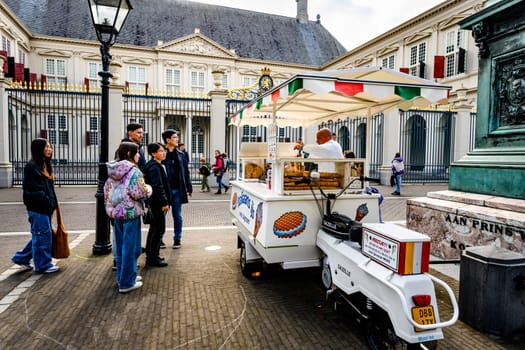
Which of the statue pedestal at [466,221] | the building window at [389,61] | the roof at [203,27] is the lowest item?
the statue pedestal at [466,221]

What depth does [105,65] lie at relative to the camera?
5742 millimetres

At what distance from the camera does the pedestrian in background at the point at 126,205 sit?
409cm

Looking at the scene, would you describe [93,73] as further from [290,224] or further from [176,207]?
[290,224]

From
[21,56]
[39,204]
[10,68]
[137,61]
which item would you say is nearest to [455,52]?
[39,204]

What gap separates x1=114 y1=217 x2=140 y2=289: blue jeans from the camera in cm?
421

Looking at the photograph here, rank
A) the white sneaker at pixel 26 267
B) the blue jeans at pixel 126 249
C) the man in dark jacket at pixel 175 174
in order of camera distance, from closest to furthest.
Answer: the blue jeans at pixel 126 249 < the white sneaker at pixel 26 267 < the man in dark jacket at pixel 175 174

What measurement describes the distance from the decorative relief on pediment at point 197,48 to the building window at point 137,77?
3587mm

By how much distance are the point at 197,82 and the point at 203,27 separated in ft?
24.4

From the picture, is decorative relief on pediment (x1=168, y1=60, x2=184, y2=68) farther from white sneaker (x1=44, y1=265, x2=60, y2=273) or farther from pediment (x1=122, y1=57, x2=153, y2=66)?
white sneaker (x1=44, y1=265, x2=60, y2=273)

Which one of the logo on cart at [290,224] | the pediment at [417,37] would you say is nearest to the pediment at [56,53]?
the pediment at [417,37]

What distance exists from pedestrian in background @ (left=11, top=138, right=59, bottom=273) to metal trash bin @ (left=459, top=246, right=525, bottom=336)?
524cm

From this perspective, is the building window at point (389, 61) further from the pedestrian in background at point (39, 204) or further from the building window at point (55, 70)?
the pedestrian in background at point (39, 204)

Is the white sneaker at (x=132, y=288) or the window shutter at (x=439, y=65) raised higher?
the window shutter at (x=439, y=65)

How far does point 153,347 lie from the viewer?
3068 millimetres
